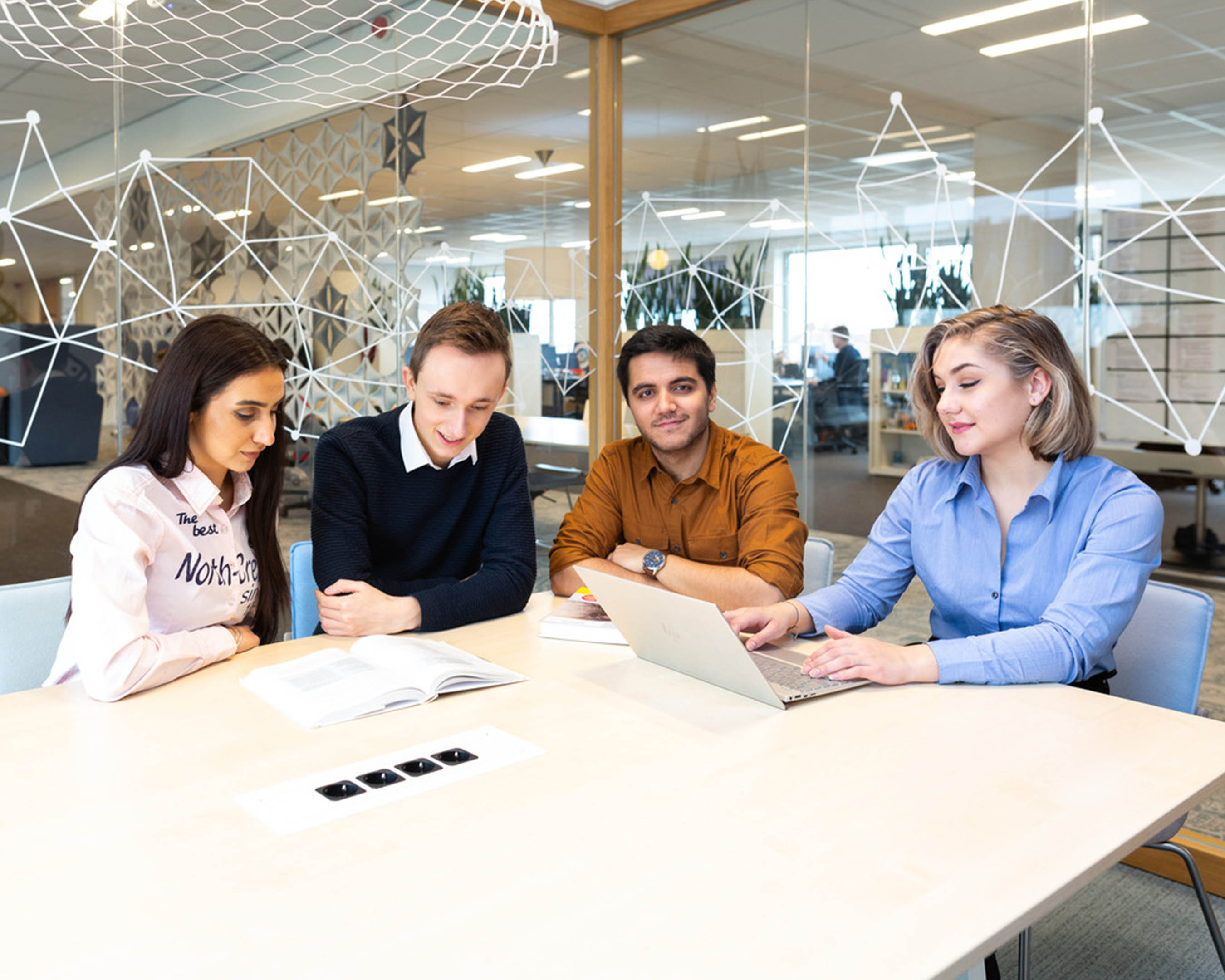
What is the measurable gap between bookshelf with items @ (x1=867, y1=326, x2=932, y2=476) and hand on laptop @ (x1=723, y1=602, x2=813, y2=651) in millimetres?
1870

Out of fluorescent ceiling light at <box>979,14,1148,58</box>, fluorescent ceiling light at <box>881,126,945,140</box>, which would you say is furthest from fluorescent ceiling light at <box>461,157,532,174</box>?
fluorescent ceiling light at <box>979,14,1148,58</box>

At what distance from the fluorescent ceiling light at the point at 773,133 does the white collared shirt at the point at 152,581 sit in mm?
2921

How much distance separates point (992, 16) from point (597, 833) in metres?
3.31

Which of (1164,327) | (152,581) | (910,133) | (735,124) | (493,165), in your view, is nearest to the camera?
(152,581)

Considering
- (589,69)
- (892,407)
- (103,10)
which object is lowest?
(892,407)

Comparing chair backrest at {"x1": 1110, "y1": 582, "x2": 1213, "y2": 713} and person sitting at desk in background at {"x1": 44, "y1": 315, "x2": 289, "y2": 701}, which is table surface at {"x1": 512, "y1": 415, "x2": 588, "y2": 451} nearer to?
person sitting at desk in background at {"x1": 44, "y1": 315, "x2": 289, "y2": 701}

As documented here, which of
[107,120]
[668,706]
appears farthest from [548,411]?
[668,706]

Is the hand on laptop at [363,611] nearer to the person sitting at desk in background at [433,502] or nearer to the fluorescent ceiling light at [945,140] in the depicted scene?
the person sitting at desk in background at [433,502]

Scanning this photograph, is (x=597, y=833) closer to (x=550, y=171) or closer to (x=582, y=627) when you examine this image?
(x=582, y=627)

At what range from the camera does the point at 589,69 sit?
4848mm

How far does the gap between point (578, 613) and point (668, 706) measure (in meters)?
0.54

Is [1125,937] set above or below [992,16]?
below

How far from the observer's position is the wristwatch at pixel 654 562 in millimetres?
2457

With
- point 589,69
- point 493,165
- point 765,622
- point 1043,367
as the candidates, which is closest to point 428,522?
point 765,622
